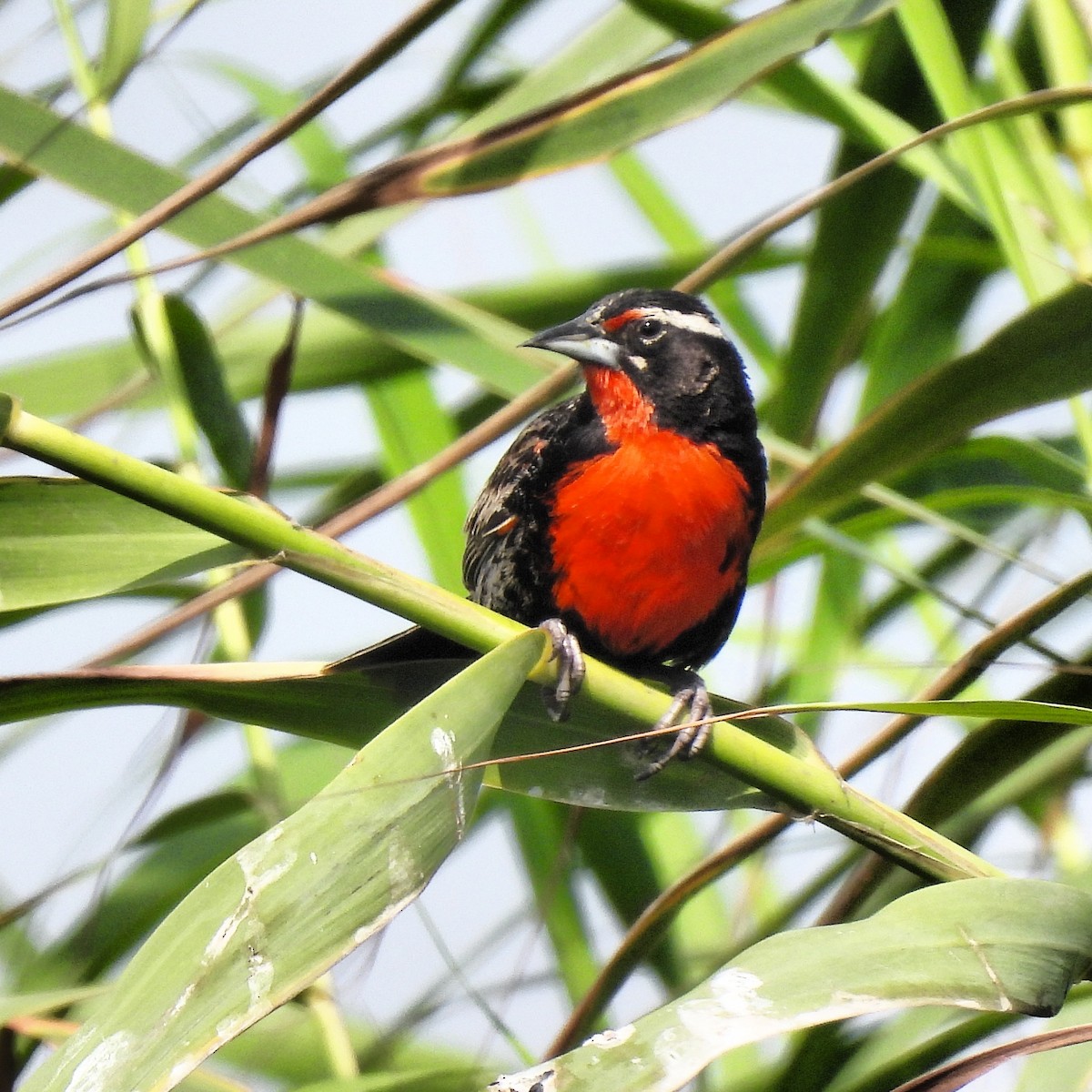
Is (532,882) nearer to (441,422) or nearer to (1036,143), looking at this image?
(441,422)

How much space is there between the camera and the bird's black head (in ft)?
7.16

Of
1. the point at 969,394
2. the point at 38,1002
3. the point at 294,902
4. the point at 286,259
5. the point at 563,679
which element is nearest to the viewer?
the point at 294,902

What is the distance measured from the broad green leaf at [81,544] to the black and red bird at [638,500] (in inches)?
35.5

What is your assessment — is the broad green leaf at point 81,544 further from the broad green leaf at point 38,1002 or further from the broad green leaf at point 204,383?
the broad green leaf at point 204,383

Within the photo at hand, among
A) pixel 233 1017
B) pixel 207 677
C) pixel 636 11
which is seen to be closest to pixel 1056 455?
pixel 636 11

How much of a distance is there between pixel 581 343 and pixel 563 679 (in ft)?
3.41

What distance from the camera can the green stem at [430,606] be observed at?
0.94 metres

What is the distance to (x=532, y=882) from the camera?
2.22 meters

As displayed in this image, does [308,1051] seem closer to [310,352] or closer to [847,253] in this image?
[310,352]

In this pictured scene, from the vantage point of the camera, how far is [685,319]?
88.9 inches

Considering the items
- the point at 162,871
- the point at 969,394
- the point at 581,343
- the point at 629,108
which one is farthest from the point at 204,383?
the point at 969,394

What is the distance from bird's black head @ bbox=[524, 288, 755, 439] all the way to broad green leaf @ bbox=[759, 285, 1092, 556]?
464 mm

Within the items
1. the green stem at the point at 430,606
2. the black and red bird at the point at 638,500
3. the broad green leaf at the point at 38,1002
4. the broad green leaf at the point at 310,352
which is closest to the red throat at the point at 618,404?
the black and red bird at the point at 638,500

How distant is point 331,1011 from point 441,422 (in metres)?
1.02
